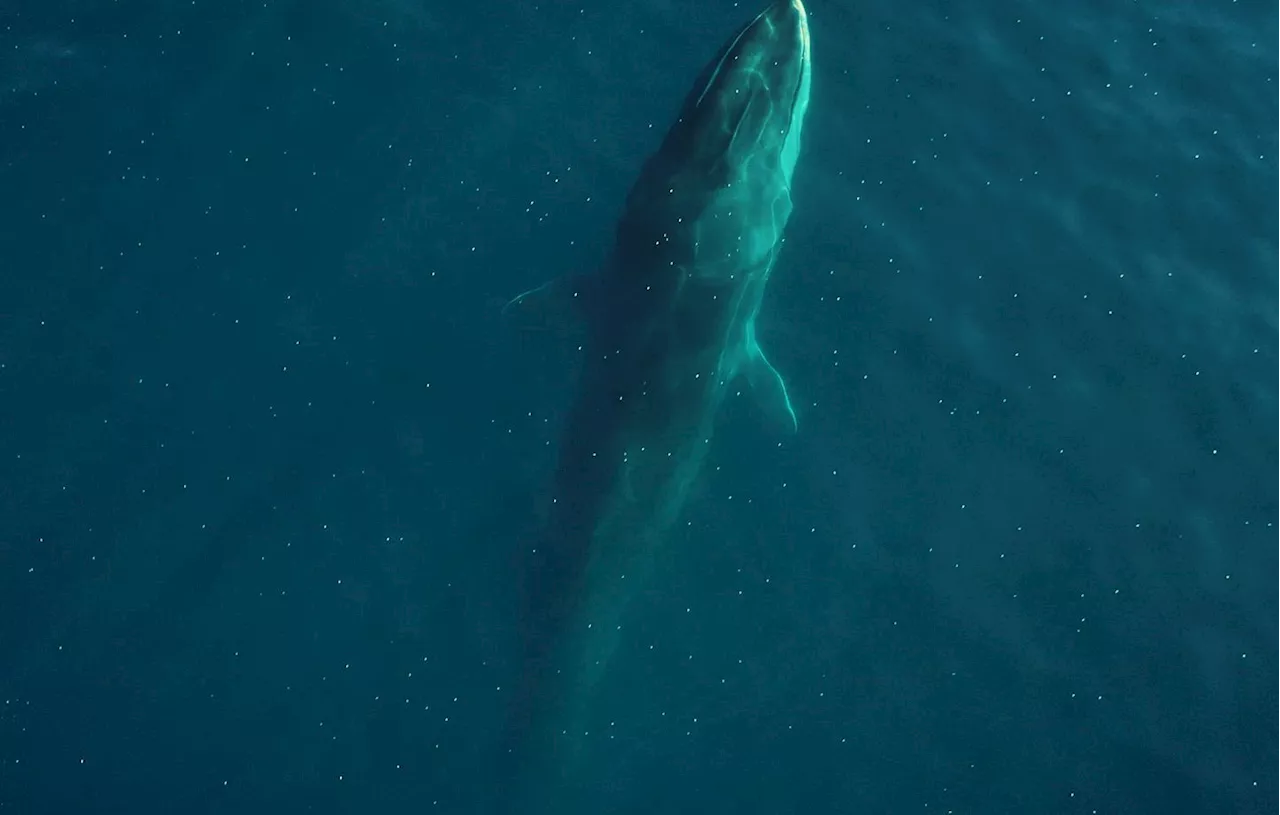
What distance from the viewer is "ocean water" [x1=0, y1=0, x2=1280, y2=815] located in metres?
13.3

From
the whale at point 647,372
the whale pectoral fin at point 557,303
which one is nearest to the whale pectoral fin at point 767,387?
the whale at point 647,372

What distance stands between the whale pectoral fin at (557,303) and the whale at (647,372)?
2 centimetres

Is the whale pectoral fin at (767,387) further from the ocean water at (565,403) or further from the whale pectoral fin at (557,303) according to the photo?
the whale pectoral fin at (557,303)

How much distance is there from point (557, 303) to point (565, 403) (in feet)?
4.62

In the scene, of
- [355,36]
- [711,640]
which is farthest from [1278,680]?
[355,36]

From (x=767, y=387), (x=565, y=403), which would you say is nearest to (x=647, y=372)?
(x=565, y=403)

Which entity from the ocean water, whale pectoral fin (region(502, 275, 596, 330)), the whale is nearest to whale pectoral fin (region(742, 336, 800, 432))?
the whale

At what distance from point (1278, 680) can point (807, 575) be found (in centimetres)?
608

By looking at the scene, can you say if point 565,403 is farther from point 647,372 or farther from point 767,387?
point 767,387

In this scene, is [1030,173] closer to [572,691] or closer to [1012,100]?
[1012,100]

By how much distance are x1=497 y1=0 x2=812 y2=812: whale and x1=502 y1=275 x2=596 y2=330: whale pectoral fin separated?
25 mm

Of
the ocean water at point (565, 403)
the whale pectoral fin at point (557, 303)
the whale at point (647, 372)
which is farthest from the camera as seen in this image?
the whale pectoral fin at point (557, 303)

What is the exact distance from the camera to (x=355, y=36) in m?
18.2

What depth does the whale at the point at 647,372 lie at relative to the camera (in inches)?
529
